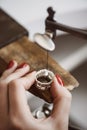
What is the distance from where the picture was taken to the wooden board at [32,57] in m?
0.92

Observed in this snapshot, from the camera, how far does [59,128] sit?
1.87 feet

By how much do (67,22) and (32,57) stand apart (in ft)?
2.86

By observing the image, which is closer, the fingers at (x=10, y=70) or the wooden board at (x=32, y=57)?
the fingers at (x=10, y=70)

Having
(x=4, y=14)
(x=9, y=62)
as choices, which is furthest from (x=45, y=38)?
(x=4, y=14)

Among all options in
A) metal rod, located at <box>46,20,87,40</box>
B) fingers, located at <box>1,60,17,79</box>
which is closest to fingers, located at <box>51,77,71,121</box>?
fingers, located at <box>1,60,17,79</box>

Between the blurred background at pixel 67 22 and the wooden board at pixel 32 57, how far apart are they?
45 centimetres

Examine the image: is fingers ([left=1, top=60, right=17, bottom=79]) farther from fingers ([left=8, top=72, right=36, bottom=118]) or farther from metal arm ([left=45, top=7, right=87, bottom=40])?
metal arm ([left=45, top=7, right=87, bottom=40])

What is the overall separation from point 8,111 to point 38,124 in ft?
0.25

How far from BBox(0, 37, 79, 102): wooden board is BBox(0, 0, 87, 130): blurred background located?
447mm

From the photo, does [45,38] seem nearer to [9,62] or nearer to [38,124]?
[9,62]

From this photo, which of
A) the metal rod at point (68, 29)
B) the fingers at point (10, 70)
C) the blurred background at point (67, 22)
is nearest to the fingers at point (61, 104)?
the fingers at point (10, 70)

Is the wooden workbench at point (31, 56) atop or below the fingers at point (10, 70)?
below

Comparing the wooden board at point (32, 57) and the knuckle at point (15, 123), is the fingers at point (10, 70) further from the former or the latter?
the knuckle at point (15, 123)

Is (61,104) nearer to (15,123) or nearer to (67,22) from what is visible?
(15,123)
